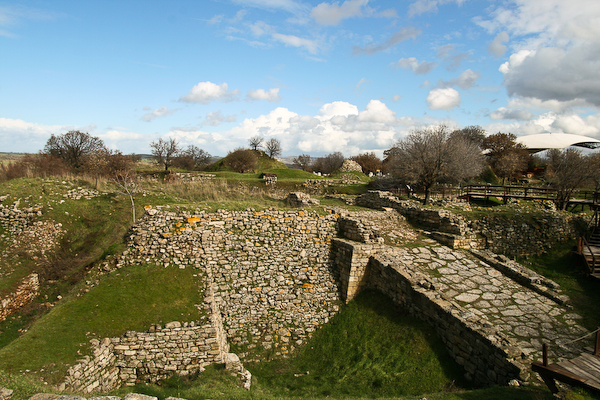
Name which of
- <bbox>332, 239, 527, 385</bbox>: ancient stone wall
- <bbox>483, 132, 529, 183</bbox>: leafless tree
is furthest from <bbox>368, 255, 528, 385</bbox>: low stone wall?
<bbox>483, 132, 529, 183</bbox>: leafless tree

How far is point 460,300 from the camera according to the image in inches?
348

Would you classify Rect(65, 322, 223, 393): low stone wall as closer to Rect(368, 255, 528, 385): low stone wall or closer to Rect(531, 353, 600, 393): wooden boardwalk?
Rect(368, 255, 528, 385): low stone wall

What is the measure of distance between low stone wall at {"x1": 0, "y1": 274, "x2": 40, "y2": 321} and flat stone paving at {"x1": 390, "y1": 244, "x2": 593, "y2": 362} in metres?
12.6

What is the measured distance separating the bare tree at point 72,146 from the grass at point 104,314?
23.6 m

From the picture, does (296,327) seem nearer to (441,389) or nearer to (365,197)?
(441,389)

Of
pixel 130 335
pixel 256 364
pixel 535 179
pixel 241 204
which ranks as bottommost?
pixel 256 364

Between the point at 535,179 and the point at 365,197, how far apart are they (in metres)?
35.2

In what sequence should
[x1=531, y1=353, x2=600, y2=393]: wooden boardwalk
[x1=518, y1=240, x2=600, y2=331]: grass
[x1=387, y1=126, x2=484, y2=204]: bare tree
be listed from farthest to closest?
[x1=387, y1=126, x2=484, y2=204]: bare tree
[x1=518, y1=240, x2=600, y2=331]: grass
[x1=531, y1=353, x2=600, y2=393]: wooden boardwalk

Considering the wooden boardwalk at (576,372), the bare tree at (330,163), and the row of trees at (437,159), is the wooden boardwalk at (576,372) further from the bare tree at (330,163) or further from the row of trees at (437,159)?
the bare tree at (330,163)

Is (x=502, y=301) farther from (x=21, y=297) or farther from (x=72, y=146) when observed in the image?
(x=72, y=146)

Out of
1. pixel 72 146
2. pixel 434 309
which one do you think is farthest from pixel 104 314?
pixel 72 146

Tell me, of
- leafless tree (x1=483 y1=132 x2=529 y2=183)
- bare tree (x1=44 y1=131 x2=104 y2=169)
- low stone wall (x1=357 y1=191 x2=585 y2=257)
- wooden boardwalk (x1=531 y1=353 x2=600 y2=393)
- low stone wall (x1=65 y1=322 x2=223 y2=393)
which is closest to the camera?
wooden boardwalk (x1=531 y1=353 x2=600 y2=393)

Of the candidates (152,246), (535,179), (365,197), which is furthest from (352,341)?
(535,179)

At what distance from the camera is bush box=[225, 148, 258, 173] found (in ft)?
141
